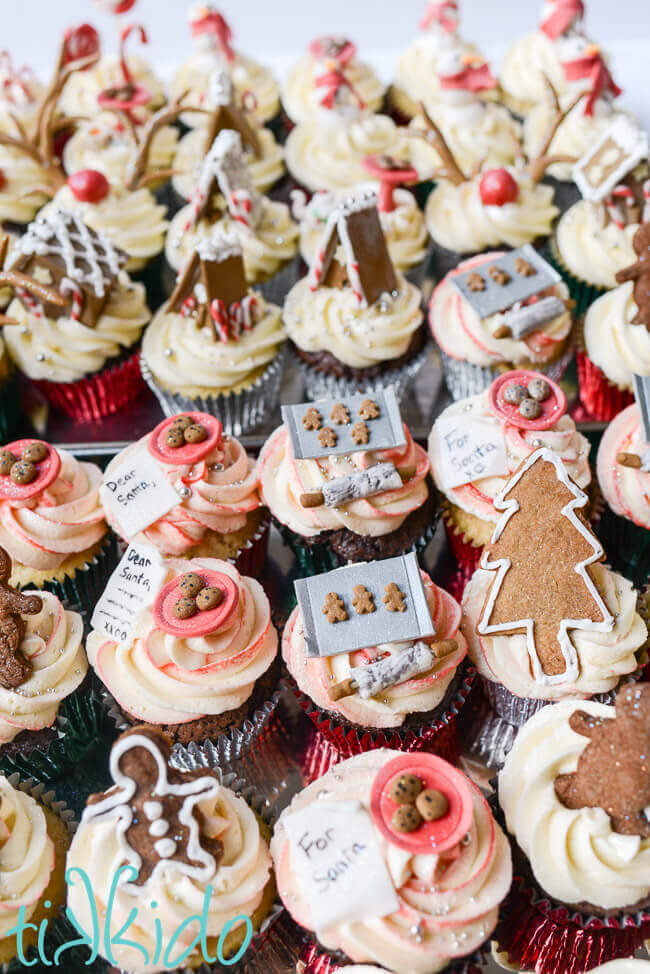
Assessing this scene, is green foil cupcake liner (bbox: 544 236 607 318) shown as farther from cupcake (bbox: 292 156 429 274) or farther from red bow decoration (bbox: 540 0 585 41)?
red bow decoration (bbox: 540 0 585 41)

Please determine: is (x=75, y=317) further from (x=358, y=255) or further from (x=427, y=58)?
(x=427, y=58)

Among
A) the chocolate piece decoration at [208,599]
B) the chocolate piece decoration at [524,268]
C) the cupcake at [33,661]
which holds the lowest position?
the cupcake at [33,661]

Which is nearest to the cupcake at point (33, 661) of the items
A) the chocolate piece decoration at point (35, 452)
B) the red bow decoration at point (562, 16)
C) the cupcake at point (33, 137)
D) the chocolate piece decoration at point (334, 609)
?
the chocolate piece decoration at point (35, 452)

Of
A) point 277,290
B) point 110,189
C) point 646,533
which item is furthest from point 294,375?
point 646,533

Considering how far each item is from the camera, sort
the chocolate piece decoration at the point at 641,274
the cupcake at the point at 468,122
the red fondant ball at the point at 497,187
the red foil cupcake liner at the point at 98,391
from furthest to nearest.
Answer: the cupcake at the point at 468,122
the red fondant ball at the point at 497,187
the red foil cupcake liner at the point at 98,391
the chocolate piece decoration at the point at 641,274

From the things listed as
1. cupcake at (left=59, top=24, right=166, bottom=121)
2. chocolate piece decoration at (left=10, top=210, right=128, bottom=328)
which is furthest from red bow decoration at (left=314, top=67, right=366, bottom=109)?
chocolate piece decoration at (left=10, top=210, right=128, bottom=328)

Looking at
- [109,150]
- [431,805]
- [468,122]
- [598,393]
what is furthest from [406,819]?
[109,150]

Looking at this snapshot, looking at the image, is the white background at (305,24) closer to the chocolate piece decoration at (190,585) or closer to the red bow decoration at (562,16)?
the red bow decoration at (562,16)
